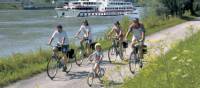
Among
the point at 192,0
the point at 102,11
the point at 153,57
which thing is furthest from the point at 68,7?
the point at 153,57

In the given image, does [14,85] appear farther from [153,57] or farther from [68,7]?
[68,7]

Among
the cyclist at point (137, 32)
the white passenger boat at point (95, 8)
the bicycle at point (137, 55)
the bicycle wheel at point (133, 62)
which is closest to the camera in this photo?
the bicycle wheel at point (133, 62)

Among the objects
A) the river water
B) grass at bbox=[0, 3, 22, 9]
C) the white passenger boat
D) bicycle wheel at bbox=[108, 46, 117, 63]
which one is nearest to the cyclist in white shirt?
bicycle wheel at bbox=[108, 46, 117, 63]

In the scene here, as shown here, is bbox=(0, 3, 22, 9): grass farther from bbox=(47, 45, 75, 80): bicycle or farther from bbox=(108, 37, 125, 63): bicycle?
bbox=(47, 45, 75, 80): bicycle

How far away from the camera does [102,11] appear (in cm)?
10631

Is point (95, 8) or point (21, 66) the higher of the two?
point (21, 66)

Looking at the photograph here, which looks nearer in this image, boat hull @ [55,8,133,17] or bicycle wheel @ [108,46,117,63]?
bicycle wheel @ [108,46,117,63]

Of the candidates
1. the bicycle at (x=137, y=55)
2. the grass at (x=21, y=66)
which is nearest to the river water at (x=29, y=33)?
the grass at (x=21, y=66)

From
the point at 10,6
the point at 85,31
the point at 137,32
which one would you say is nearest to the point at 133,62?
the point at 137,32

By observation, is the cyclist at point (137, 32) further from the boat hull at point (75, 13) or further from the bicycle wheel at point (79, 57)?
the boat hull at point (75, 13)

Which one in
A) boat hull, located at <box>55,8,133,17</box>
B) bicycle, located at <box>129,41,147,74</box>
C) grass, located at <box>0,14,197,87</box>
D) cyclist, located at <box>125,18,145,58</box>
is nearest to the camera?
bicycle, located at <box>129,41,147,74</box>

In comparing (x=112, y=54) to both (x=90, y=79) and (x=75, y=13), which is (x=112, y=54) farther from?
(x=75, y=13)

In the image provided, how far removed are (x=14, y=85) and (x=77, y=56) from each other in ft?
15.7

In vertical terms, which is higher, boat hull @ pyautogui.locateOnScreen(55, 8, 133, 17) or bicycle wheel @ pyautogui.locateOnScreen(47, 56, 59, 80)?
bicycle wheel @ pyautogui.locateOnScreen(47, 56, 59, 80)
